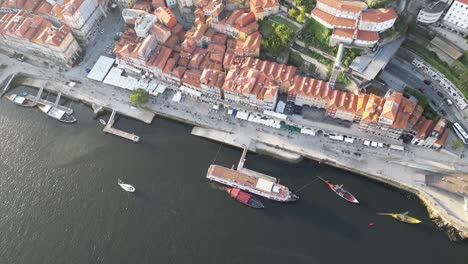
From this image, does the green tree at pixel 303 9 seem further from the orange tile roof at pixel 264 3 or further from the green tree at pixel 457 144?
the green tree at pixel 457 144

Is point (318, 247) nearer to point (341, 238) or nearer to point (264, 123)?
point (341, 238)

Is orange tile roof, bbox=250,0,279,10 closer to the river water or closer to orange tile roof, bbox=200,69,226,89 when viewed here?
orange tile roof, bbox=200,69,226,89

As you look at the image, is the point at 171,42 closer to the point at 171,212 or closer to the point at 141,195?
the point at 141,195

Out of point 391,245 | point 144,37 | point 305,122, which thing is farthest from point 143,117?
point 391,245

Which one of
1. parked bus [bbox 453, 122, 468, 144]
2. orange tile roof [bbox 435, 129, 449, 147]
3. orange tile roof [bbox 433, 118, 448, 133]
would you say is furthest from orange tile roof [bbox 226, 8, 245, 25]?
parked bus [bbox 453, 122, 468, 144]

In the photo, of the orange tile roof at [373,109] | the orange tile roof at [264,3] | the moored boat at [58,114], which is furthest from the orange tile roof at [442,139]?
the moored boat at [58,114]
